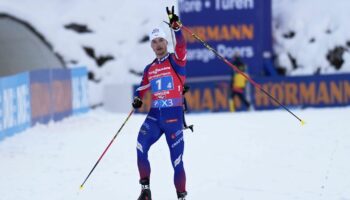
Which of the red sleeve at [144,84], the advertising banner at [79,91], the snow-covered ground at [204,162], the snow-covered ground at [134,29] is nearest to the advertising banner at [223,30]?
the snow-covered ground at [134,29]

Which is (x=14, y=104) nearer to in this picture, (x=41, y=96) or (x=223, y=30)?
(x=41, y=96)

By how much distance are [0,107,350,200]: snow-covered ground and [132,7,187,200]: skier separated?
3.09 ft

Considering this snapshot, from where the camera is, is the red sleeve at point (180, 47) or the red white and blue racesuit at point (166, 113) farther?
the red white and blue racesuit at point (166, 113)

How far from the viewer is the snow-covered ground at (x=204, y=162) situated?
10.2 metres

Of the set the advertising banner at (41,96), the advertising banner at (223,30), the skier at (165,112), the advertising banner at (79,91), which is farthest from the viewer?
the advertising banner at (223,30)

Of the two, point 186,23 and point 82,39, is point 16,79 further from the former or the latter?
point 82,39

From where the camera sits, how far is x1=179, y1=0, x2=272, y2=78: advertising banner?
2581 cm


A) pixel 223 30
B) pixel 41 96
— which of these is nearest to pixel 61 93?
pixel 41 96

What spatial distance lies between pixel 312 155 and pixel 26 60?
1499cm

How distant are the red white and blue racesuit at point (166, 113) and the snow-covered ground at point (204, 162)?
1014 millimetres

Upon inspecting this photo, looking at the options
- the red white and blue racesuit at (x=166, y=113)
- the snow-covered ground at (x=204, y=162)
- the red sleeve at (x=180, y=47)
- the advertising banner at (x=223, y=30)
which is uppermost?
the advertising banner at (x=223, y=30)

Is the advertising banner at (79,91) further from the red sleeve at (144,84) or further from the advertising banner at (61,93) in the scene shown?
the red sleeve at (144,84)

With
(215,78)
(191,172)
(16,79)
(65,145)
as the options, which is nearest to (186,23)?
(215,78)

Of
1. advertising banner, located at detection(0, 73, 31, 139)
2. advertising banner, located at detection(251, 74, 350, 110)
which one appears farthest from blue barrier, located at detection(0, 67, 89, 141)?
advertising banner, located at detection(251, 74, 350, 110)
